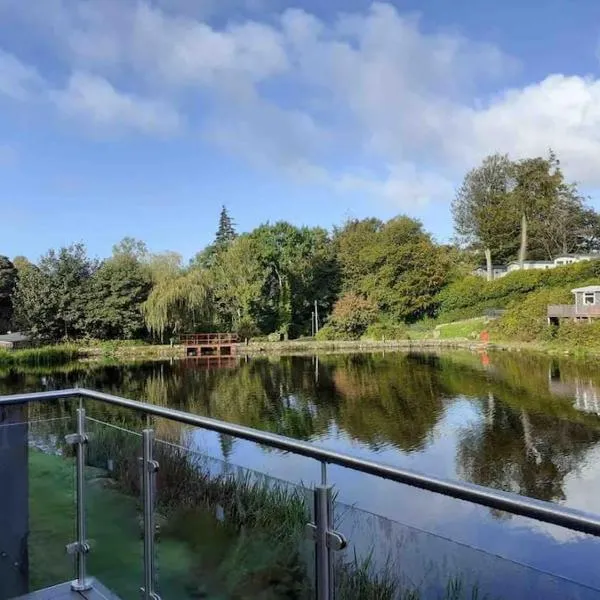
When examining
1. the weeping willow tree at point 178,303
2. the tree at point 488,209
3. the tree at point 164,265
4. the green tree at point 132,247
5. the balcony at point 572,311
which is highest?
the tree at point 488,209

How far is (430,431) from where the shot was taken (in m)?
10.1

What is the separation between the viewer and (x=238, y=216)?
47.3 metres

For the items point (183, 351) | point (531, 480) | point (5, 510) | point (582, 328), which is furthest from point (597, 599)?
point (183, 351)

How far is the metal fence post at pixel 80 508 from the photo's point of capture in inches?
84.0

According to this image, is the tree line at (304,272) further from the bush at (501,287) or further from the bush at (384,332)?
the bush at (501,287)

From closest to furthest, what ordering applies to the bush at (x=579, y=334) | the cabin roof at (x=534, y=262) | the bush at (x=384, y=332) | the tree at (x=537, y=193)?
1. the bush at (x=579, y=334)
2. the bush at (x=384, y=332)
3. the tree at (x=537, y=193)
4. the cabin roof at (x=534, y=262)

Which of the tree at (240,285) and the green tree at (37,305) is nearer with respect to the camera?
the green tree at (37,305)

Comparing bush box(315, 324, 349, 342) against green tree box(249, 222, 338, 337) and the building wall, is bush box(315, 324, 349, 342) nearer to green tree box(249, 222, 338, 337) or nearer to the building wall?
green tree box(249, 222, 338, 337)

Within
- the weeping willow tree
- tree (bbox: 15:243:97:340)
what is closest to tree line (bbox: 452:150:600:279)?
the weeping willow tree

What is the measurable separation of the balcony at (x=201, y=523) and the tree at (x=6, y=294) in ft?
101

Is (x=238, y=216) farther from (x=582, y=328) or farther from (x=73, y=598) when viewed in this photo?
(x=73, y=598)

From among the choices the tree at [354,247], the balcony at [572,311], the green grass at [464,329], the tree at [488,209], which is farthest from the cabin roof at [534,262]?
the balcony at [572,311]

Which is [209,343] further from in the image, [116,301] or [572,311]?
[572,311]

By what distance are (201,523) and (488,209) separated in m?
34.7
